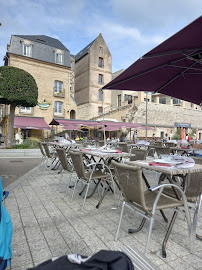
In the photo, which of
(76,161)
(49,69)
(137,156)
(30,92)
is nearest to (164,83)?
(137,156)

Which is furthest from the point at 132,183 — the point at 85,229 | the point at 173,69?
the point at 173,69

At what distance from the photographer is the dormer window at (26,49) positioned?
2263 centimetres

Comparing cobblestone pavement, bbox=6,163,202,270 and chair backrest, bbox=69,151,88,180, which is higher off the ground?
chair backrest, bbox=69,151,88,180


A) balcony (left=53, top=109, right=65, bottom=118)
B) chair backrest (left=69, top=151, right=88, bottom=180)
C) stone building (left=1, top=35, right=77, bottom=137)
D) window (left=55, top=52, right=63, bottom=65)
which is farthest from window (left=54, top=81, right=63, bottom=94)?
chair backrest (left=69, top=151, right=88, bottom=180)

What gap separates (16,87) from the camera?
40.9 ft

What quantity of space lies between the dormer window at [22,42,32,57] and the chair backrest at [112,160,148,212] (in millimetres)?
24428

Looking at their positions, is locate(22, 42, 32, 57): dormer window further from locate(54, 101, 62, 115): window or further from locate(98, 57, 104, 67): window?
locate(98, 57, 104, 67): window

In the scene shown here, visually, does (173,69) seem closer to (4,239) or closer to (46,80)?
(4,239)

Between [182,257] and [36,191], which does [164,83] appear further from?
[36,191]

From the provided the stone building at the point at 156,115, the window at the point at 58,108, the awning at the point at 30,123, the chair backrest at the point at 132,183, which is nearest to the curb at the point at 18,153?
the awning at the point at 30,123

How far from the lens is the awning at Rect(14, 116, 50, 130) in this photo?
19.6 meters

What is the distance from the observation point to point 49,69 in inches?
955

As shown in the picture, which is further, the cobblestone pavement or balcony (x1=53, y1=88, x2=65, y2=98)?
balcony (x1=53, y1=88, x2=65, y2=98)

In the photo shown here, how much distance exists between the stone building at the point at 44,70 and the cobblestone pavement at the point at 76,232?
20.0m
